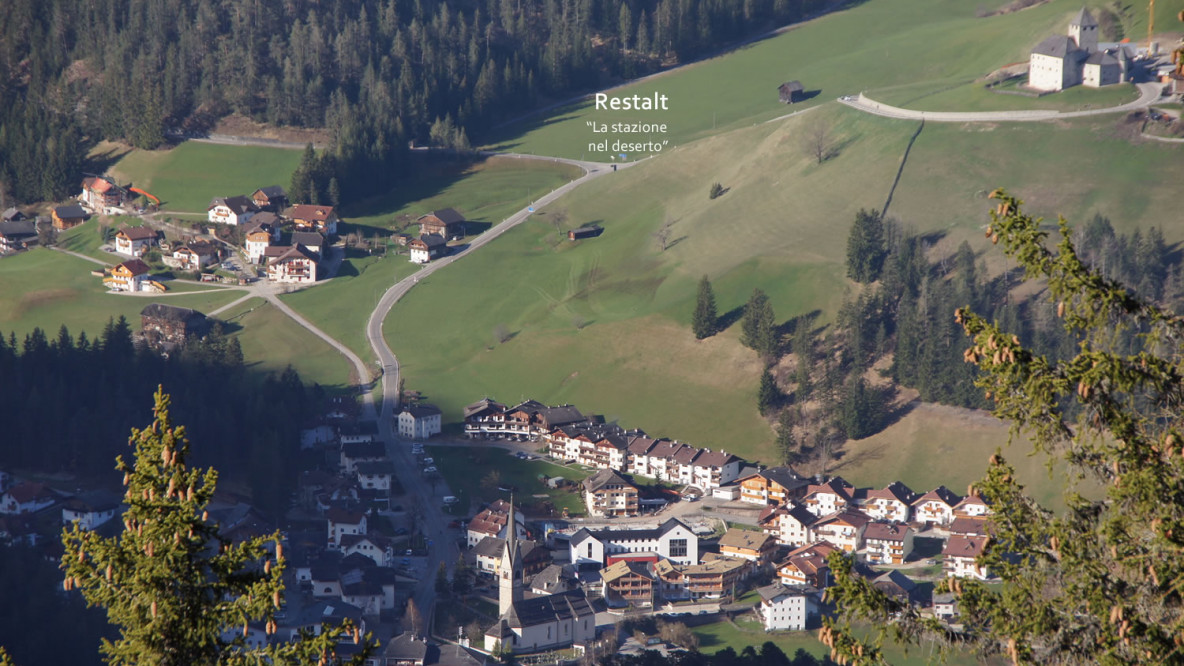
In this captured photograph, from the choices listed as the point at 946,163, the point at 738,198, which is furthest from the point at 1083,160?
the point at 738,198

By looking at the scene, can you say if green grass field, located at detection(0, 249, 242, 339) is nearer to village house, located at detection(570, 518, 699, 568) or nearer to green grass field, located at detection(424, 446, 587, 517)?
green grass field, located at detection(424, 446, 587, 517)

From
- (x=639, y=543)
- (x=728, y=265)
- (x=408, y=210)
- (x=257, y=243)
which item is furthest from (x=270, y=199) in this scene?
(x=639, y=543)

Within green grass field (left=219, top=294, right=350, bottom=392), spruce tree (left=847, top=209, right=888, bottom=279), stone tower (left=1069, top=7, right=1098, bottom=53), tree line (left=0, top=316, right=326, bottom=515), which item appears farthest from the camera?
stone tower (left=1069, top=7, right=1098, bottom=53)

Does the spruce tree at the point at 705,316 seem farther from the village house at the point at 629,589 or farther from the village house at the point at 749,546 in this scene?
the village house at the point at 629,589

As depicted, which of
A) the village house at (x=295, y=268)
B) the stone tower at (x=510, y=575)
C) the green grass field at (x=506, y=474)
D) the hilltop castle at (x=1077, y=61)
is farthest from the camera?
the hilltop castle at (x=1077, y=61)

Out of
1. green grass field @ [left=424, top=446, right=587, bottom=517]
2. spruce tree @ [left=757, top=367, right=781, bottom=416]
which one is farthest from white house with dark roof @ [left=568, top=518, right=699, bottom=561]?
spruce tree @ [left=757, top=367, right=781, bottom=416]

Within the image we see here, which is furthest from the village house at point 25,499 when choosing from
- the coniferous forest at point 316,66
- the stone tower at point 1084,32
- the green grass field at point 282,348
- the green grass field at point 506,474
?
the stone tower at point 1084,32

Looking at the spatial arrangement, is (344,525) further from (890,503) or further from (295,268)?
(295,268)
